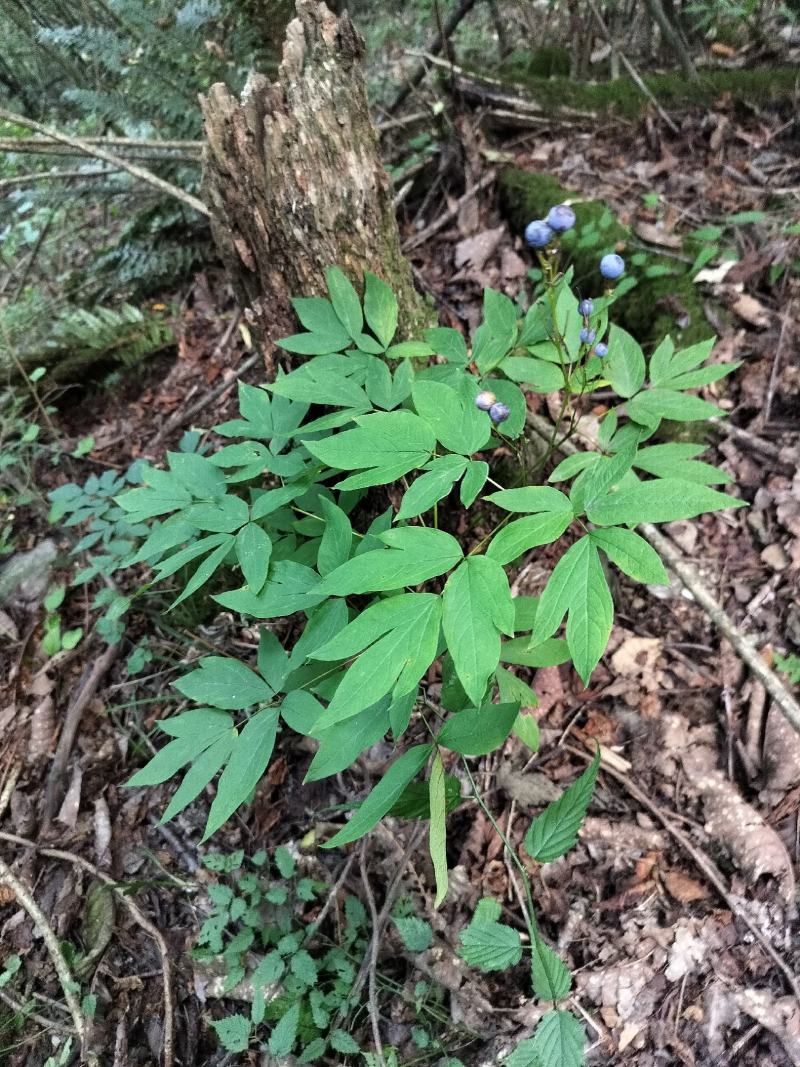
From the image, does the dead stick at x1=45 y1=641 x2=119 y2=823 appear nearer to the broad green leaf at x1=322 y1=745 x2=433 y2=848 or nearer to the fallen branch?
the broad green leaf at x1=322 y1=745 x2=433 y2=848

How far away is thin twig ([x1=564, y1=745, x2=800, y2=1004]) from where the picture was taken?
5.10 feet

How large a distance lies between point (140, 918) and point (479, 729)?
1.40m

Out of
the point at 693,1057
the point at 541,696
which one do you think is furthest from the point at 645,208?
the point at 693,1057

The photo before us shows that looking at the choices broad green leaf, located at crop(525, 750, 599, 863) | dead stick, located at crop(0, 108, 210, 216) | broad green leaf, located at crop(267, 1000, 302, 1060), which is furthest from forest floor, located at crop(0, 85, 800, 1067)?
dead stick, located at crop(0, 108, 210, 216)

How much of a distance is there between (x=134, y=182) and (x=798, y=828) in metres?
4.51

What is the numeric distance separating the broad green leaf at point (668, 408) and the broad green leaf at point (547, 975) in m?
1.23

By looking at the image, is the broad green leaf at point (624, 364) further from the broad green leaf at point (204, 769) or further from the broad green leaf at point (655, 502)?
the broad green leaf at point (204, 769)

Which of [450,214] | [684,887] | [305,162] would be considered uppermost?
[305,162]

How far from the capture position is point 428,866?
1.90 metres

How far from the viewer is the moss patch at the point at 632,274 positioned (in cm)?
260

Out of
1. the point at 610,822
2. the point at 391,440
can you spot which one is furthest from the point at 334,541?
the point at 610,822

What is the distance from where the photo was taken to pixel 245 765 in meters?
1.40

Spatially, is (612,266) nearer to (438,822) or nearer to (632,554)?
(632,554)

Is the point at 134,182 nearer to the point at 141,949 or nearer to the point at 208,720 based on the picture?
the point at 208,720
